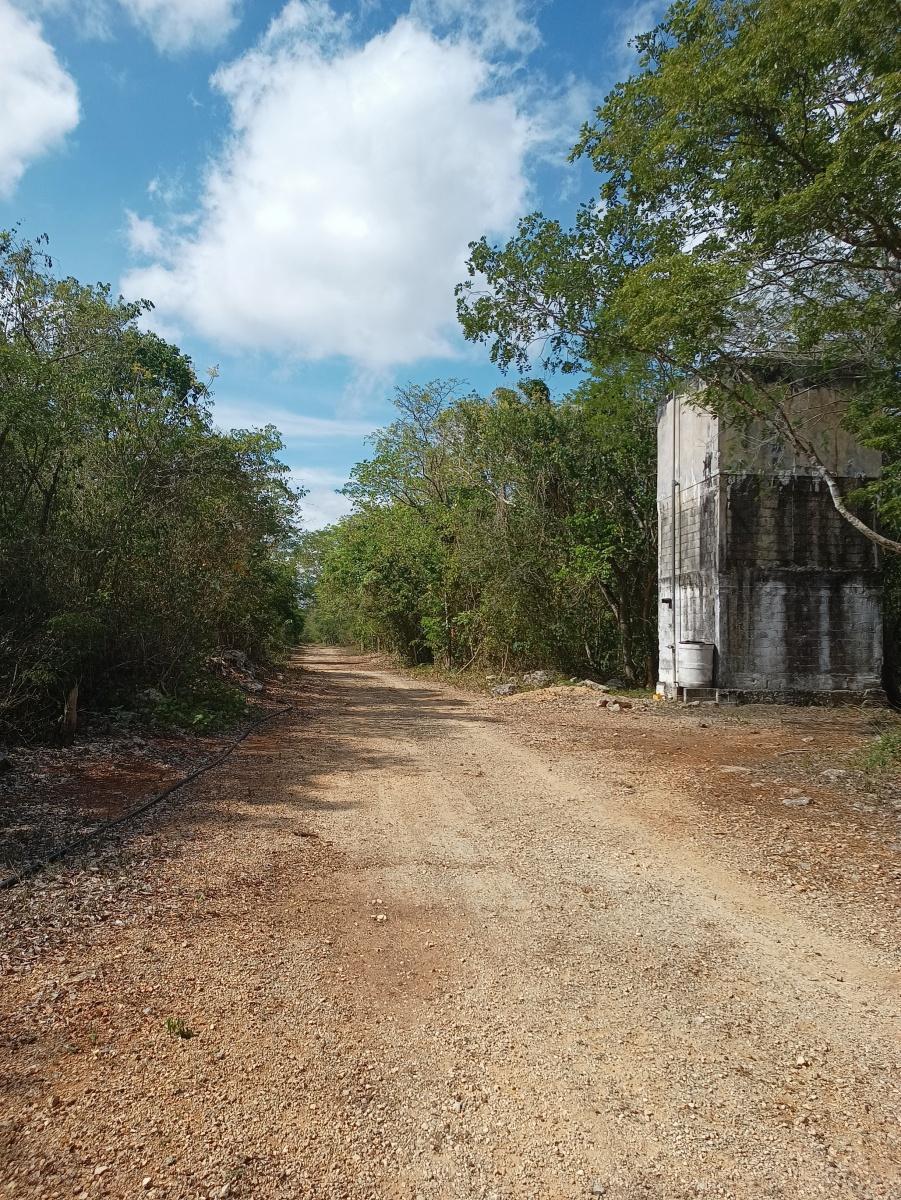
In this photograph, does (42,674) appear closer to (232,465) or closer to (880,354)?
(232,465)

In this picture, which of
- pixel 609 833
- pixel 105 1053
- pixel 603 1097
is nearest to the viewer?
pixel 603 1097

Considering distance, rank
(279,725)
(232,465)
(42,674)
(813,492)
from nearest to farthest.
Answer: (42,674)
(279,725)
(813,492)
(232,465)

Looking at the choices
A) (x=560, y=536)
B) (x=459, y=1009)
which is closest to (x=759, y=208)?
(x=459, y=1009)

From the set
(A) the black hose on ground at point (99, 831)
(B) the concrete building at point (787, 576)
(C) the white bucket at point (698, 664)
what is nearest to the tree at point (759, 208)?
(B) the concrete building at point (787, 576)

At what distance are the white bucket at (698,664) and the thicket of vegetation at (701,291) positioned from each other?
3.46 metres

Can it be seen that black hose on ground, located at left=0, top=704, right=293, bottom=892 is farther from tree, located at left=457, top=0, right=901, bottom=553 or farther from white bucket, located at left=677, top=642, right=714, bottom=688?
white bucket, located at left=677, top=642, right=714, bottom=688

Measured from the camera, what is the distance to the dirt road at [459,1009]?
2432mm

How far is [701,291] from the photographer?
729 cm

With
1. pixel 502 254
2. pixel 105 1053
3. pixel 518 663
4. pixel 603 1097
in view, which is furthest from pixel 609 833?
pixel 518 663

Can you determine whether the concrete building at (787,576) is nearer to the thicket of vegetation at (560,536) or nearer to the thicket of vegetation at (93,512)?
the thicket of vegetation at (560,536)

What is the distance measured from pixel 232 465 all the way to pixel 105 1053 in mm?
13007

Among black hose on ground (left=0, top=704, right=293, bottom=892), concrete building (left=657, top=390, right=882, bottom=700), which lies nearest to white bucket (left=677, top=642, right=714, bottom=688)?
concrete building (left=657, top=390, right=882, bottom=700)

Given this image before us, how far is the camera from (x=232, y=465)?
14.8 meters

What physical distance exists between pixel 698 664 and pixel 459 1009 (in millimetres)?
11392
